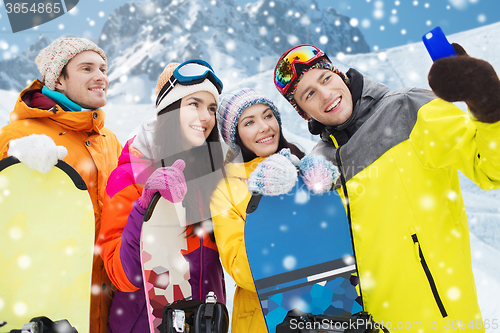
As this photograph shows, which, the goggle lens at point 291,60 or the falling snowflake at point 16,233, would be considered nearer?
the falling snowflake at point 16,233

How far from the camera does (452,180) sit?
147 cm

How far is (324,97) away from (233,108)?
0.55m

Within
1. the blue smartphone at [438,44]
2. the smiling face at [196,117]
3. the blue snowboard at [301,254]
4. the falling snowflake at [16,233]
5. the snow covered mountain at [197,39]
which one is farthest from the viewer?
the snow covered mountain at [197,39]

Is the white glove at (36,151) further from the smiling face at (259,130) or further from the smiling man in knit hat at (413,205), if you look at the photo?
the smiling man in knit hat at (413,205)

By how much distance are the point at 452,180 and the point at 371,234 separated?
0.49m

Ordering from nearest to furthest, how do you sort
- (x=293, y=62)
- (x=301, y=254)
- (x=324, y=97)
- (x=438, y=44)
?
(x=438, y=44) < (x=301, y=254) < (x=324, y=97) < (x=293, y=62)

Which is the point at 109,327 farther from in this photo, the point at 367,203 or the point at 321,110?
the point at 321,110

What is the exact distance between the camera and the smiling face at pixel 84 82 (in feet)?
6.23

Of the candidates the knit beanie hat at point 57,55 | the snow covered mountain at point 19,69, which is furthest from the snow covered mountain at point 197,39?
the knit beanie hat at point 57,55

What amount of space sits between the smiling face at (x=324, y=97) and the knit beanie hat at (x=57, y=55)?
1.46 meters

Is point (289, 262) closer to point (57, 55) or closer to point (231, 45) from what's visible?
point (57, 55)

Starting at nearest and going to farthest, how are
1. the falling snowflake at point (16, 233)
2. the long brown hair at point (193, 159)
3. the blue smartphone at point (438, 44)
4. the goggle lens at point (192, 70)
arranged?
the blue smartphone at point (438, 44) → the falling snowflake at point (16, 233) → the long brown hair at point (193, 159) → the goggle lens at point (192, 70)

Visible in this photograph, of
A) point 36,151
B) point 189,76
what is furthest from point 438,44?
point 36,151

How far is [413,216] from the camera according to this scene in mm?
1387
